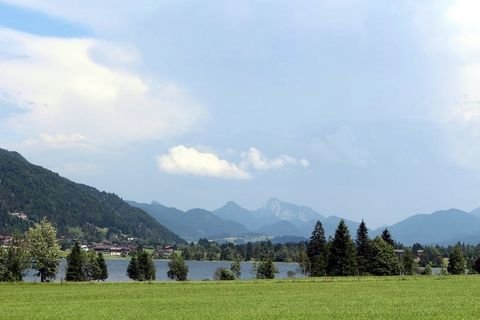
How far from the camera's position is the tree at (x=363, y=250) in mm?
123375

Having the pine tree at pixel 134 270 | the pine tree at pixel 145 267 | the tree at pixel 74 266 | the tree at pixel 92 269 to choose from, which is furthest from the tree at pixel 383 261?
the tree at pixel 92 269

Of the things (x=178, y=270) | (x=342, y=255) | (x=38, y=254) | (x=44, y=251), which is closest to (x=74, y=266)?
(x=44, y=251)

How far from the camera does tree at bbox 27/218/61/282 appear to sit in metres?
107

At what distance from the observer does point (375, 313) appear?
1529 inches

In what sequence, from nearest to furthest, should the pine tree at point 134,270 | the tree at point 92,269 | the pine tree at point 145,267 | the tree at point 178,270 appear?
the pine tree at point 145,267
the pine tree at point 134,270
the tree at point 92,269
the tree at point 178,270

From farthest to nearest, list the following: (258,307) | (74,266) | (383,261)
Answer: (383,261) < (74,266) < (258,307)

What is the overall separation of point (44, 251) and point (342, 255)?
57.3m

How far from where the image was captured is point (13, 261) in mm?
104562

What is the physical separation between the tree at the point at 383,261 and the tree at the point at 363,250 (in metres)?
1.68

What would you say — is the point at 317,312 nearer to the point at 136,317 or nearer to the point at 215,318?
the point at 215,318

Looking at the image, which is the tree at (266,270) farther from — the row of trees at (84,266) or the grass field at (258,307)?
the grass field at (258,307)

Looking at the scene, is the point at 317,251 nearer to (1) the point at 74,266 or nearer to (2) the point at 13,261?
(1) the point at 74,266

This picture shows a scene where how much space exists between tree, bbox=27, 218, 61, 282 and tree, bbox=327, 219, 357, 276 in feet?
175

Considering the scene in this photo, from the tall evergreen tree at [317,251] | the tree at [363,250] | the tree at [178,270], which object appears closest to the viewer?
the tree at [363,250]
